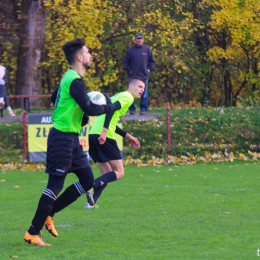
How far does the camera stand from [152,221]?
6211 mm

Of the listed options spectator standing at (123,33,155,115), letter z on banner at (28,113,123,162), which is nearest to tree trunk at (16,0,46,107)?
spectator standing at (123,33,155,115)

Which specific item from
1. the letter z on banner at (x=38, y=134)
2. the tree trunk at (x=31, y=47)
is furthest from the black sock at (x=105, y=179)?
the tree trunk at (x=31, y=47)

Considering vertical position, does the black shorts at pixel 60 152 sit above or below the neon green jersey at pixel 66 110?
below

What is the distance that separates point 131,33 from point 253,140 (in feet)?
25.4

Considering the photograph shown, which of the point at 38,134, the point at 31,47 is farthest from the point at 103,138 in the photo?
the point at 31,47

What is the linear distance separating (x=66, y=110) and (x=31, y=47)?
14496 mm

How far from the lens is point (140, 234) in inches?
215

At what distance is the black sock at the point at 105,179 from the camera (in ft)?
23.5

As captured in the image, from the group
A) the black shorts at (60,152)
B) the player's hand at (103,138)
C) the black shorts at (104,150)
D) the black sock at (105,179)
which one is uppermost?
the black shorts at (60,152)

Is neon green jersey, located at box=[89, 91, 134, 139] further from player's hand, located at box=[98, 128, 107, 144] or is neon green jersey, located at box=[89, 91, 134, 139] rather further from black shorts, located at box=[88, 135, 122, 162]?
player's hand, located at box=[98, 128, 107, 144]

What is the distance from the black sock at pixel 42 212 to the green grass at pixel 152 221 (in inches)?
8.0

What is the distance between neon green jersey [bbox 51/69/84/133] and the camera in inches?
193

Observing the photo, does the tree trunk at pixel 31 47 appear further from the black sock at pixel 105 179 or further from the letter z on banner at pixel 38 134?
the black sock at pixel 105 179

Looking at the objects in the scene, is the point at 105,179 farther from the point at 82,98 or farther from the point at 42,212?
the point at 82,98
